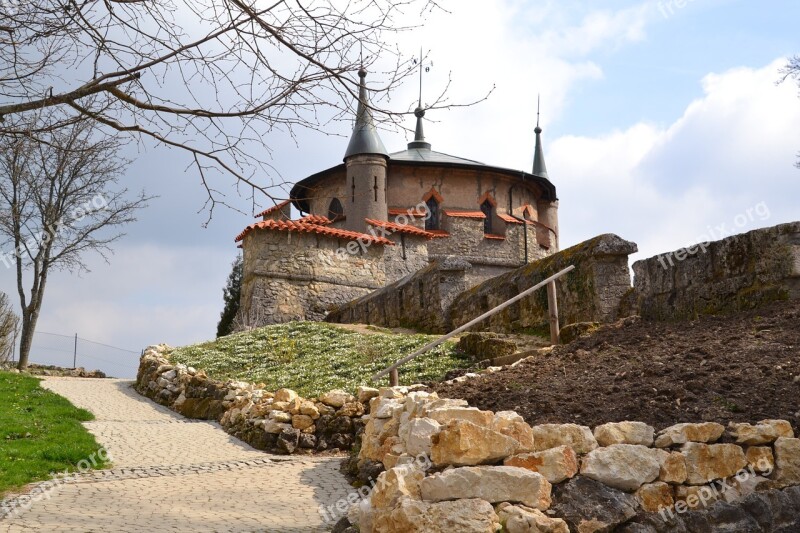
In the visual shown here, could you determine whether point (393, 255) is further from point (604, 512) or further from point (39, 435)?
point (604, 512)

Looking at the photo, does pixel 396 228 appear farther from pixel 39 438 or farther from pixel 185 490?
pixel 185 490

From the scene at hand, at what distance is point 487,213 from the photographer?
119ft

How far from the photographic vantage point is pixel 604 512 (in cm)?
529

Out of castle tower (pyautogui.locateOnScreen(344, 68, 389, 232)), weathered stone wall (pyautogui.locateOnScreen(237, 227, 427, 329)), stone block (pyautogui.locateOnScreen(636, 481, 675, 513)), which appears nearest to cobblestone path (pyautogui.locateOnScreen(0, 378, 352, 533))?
stone block (pyautogui.locateOnScreen(636, 481, 675, 513))

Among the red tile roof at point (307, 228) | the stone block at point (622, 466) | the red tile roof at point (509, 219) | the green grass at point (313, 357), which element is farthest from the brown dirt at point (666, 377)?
the red tile roof at point (509, 219)

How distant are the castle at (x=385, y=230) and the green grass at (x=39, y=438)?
890 centimetres

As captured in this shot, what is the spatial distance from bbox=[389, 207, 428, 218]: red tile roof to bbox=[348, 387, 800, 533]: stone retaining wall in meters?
27.7

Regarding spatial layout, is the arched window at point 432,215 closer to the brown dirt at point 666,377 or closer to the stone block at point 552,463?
the brown dirt at point 666,377

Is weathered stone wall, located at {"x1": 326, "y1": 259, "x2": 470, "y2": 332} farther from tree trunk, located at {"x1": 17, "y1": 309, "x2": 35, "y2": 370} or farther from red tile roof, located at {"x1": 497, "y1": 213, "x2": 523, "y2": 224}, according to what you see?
red tile roof, located at {"x1": 497, "y1": 213, "x2": 523, "y2": 224}

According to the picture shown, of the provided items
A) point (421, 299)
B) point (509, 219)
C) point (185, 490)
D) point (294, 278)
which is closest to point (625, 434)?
point (185, 490)

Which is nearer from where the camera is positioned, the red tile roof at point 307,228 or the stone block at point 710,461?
the stone block at point 710,461

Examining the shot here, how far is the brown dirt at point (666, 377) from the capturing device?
6.24 m

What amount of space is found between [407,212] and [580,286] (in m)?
21.5

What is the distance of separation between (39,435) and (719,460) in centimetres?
924
